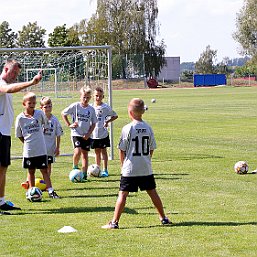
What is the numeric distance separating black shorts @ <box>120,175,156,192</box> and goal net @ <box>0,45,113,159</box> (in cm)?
692

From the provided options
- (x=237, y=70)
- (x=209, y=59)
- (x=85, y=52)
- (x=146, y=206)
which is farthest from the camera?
(x=209, y=59)

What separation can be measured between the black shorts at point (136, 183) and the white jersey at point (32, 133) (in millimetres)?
2484

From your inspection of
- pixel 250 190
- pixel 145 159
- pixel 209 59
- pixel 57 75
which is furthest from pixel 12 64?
pixel 209 59

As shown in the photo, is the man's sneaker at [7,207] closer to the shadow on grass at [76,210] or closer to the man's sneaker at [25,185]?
the shadow on grass at [76,210]

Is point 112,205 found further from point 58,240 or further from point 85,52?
point 85,52

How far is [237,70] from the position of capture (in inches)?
4129

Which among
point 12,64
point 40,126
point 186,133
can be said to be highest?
point 12,64

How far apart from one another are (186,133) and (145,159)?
525 inches

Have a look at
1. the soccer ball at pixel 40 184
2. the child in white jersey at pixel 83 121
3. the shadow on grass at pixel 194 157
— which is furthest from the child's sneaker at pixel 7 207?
the shadow on grass at pixel 194 157

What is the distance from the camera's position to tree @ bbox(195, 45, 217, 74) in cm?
11481

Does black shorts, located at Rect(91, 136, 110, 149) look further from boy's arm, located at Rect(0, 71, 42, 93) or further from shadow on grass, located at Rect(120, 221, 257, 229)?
shadow on grass, located at Rect(120, 221, 257, 229)

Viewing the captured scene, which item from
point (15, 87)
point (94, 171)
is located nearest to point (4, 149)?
point (15, 87)

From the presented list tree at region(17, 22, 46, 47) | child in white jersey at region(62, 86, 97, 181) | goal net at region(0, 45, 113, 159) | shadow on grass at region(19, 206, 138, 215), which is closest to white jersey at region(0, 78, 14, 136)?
shadow on grass at region(19, 206, 138, 215)

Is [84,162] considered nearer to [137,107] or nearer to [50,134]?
[50,134]
